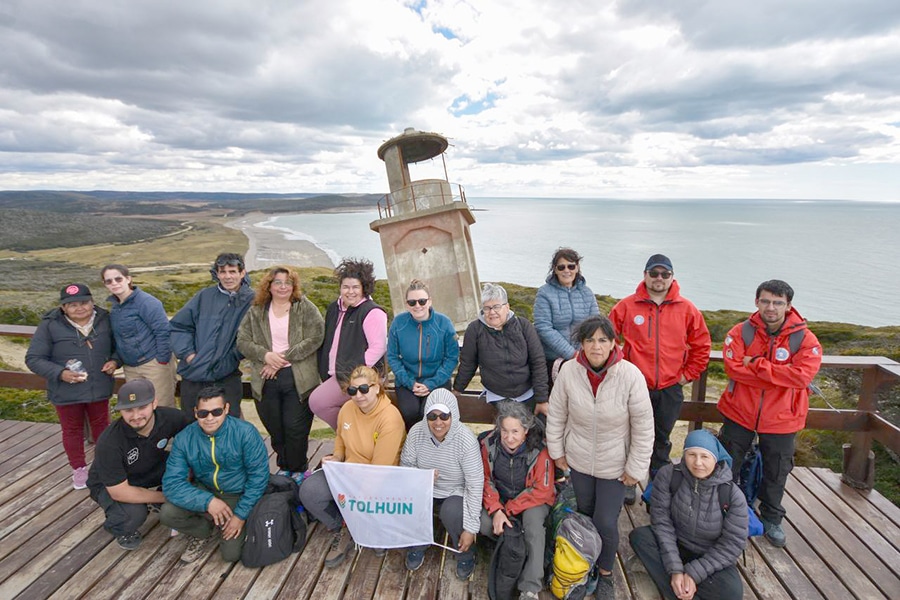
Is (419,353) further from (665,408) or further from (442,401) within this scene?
(665,408)

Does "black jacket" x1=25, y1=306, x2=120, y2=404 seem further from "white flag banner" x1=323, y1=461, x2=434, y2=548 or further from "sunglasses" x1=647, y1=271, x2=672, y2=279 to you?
"sunglasses" x1=647, y1=271, x2=672, y2=279

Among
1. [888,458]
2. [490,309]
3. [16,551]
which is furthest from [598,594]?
[888,458]

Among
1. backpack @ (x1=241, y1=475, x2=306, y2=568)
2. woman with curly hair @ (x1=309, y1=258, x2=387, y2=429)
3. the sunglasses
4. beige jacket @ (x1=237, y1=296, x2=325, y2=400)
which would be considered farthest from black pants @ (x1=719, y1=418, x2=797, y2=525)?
beige jacket @ (x1=237, y1=296, x2=325, y2=400)

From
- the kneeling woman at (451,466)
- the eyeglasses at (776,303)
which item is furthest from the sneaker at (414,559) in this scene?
the eyeglasses at (776,303)

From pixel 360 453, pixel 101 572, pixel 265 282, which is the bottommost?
pixel 101 572

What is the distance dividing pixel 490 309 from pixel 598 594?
2228 mm

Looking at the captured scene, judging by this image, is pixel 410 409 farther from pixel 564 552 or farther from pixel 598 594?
pixel 598 594

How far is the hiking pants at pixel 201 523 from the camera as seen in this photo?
3.76 metres

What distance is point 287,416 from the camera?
4.61m

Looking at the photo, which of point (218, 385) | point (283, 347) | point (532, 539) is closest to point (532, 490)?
point (532, 539)

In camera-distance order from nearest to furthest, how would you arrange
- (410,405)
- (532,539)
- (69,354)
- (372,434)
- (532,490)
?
1. (532,539)
2. (532,490)
3. (372,434)
4. (410,405)
5. (69,354)

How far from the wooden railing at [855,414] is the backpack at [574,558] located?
4.14 feet

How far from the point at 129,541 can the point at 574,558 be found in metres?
3.53

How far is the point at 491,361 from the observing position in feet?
13.7
